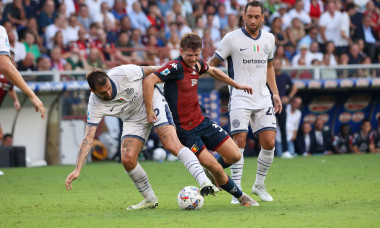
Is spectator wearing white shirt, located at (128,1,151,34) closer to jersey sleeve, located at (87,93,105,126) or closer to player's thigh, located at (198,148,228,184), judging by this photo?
jersey sleeve, located at (87,93,105,126)

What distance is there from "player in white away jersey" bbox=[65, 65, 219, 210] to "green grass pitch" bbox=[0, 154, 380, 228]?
1.72 ft

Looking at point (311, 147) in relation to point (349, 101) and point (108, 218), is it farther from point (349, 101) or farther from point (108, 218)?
point (108, 218)

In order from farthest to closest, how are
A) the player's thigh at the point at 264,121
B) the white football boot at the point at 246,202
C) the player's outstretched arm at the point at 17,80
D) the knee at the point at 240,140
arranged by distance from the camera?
the knee at the point at 240,140 → the player's thigh at the point at 264,121 → the white football boot at the point at 246,202 → the player's outstretched arm at the point at 17,80

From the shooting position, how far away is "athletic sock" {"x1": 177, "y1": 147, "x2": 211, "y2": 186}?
7.95 m

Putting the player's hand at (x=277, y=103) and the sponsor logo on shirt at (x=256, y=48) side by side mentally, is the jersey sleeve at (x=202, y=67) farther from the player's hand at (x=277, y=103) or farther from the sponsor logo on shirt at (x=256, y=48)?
the player's hand at (x=277, y=103)

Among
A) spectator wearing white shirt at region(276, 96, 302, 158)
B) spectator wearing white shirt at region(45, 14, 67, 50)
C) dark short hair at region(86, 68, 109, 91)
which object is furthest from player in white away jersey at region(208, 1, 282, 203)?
spectator wearing white shirt at region(276, 96, 302, 158)

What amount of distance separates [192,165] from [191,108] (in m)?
0.84

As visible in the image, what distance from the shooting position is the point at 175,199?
31.8 ft

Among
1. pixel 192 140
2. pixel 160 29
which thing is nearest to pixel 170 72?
pixel 192 140

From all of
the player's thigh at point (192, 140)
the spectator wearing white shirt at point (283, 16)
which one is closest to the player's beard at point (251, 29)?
the player's thigh at point (192, 140)

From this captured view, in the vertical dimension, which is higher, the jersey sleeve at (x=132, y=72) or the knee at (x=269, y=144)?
the jersey sleeve at (x=132, y=72)

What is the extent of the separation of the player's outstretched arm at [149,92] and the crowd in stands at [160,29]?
9248 mm

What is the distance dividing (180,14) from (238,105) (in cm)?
1113

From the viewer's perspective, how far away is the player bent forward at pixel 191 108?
840 centimetres
